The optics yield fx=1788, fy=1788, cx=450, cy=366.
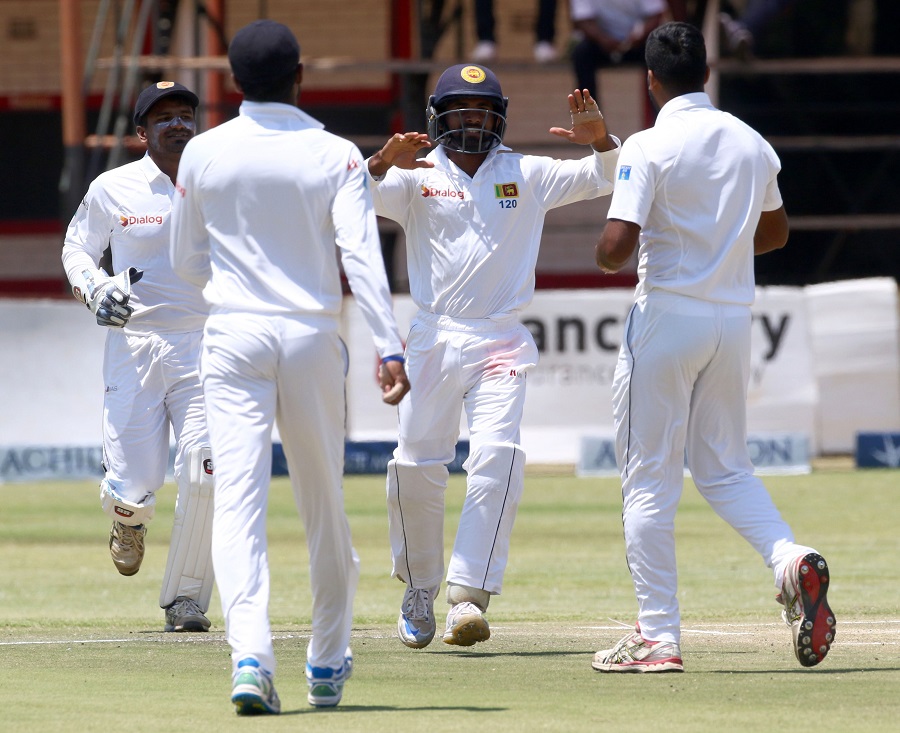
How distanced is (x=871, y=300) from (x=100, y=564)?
8.56 m

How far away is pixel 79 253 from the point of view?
785 cm

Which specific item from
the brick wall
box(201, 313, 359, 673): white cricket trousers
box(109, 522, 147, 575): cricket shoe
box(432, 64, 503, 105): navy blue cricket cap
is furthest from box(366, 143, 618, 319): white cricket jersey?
the brick wall

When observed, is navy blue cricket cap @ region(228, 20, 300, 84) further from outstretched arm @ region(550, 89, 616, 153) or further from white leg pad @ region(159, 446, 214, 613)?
white leg pad @ region(159, 446, 214, 613)

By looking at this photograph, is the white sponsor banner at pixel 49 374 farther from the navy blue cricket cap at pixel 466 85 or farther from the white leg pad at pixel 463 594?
the white leg pad at pixel 463 594

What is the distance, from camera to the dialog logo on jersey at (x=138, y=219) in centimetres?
782

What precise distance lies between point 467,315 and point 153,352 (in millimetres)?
1677

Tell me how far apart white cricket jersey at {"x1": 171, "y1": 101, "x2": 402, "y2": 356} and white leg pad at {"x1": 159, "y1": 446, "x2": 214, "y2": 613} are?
94.8 inches

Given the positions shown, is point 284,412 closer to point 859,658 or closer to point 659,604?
point 659,604

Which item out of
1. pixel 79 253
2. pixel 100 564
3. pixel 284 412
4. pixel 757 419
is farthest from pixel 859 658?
pixel 757 419

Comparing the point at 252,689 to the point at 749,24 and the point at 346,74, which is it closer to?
the point at 749,24

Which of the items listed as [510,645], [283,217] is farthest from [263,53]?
[510,645]

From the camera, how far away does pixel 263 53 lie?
537 centimetres

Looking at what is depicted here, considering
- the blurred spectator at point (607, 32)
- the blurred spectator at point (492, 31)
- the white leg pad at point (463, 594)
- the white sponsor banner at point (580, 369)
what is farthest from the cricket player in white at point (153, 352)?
the blurred spectator at point (492, 31)

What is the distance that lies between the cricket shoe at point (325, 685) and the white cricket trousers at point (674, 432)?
4.29ft
